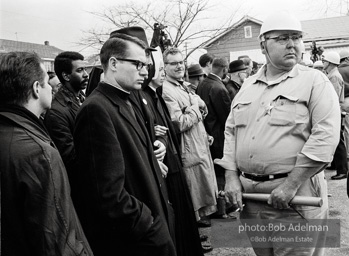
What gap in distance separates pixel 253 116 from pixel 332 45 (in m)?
26.0

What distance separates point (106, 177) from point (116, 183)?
2.7 inches

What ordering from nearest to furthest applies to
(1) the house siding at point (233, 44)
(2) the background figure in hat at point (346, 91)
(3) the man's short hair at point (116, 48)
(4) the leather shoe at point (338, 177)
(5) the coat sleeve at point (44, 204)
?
(5) the coat sleeve at point (44, 204) → (3) the man's short hair at point (116, 48) → (4) the leather shoe at point (338, 177) → (2) the background figure in hat at point (346, 91) → (1) the house siding at point (233, 44)

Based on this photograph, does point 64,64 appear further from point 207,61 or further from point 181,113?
point 207,61

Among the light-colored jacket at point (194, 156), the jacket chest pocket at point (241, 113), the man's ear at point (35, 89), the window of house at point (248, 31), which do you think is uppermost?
the window of house at point (248, 31)

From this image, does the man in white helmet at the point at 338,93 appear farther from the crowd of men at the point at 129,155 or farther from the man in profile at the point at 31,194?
the man in profile at the point at 31,194

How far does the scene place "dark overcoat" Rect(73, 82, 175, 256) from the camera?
2348 millimetres

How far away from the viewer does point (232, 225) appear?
5.24m

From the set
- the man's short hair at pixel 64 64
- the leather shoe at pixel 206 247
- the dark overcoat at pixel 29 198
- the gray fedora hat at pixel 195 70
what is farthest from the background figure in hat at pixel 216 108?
the dark overcoat at pixel 29 198

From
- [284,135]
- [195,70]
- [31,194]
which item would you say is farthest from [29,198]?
[195,70]

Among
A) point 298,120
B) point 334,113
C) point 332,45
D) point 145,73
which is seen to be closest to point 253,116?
point 298,120

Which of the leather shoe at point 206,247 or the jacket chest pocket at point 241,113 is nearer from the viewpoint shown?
the jacket chest pocket at point 241,113

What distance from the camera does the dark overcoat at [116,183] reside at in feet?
7.70

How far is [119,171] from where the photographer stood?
7.75ft

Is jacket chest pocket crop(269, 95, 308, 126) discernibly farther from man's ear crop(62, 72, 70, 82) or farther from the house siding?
the house siding
